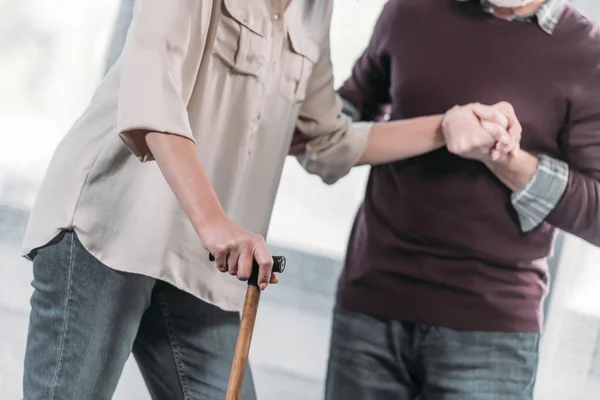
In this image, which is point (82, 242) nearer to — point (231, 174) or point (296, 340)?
point (231, 174)

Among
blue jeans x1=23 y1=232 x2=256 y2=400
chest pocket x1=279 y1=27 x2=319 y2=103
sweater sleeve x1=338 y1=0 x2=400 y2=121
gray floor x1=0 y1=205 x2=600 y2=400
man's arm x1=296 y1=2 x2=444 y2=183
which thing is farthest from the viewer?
gray floor x1=0 y1=205 x2=600 y2=400

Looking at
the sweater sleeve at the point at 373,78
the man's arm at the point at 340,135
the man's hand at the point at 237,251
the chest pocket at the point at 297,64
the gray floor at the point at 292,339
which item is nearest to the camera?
the man's hand at the point at 237,251

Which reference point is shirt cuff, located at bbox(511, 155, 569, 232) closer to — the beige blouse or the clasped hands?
the clasped hands

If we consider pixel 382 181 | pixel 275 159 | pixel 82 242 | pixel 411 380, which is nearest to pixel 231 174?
pixel 275 159

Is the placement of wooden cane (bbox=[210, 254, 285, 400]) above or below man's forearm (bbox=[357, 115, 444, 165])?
below

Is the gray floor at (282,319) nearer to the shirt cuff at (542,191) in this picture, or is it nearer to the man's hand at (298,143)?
the man's hand at (298,143)

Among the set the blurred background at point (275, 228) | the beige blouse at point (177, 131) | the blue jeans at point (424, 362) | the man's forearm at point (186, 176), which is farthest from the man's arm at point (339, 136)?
the blurred background at point (275, 228)

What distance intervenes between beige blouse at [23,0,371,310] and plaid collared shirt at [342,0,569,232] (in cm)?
34

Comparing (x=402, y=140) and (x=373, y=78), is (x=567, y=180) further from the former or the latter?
(x=373, y=78)

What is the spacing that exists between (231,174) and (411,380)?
1.35 ft

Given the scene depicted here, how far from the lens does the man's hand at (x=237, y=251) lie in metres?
0.68

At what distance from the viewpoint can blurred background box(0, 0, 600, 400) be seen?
1.45 m

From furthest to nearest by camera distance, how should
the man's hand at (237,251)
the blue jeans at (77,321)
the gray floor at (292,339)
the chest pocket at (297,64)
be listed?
the gray floor at (292,339)
the chest pocket at (297,64)
the blue jeans at (77,321)
the man's hand at (237,251)

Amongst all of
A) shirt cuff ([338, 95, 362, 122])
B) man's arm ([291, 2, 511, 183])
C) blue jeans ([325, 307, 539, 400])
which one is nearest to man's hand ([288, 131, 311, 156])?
man's arm ([291, 2, 511, 183])
